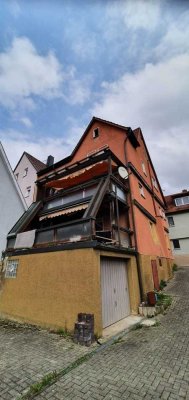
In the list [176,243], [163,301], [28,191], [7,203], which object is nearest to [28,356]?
[163,301]

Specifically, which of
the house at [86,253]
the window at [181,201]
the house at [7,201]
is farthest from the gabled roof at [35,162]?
the window at [181,201]

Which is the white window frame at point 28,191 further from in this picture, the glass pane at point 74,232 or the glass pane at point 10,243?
the glass pane at point 74,232

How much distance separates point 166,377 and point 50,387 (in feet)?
9.23

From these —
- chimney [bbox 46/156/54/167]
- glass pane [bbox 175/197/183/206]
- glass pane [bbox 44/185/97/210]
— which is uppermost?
chimney [bbox 46/156/54/167]

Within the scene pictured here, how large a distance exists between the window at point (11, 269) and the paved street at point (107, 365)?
3526mm

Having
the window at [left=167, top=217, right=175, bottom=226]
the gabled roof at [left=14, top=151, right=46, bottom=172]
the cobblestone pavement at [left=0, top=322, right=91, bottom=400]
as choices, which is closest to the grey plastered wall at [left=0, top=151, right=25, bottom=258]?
the cobblestone pavement at [left=0, top=322, right=91, bottom=400]

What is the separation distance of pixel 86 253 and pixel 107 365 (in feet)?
12.7

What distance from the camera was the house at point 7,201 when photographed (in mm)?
15136

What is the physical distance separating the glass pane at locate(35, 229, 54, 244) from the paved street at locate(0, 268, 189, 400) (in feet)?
14.1

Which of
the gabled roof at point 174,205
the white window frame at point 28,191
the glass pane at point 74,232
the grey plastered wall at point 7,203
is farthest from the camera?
the gabled roof at point 174,205

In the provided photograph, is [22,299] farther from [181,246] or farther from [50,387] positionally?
A: [181,246]

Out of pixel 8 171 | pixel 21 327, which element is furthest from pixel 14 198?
pixel 21 327

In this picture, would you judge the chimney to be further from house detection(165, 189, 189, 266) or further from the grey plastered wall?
house detection(165, 189, 189, 266)

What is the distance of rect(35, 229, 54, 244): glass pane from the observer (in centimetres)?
1121
